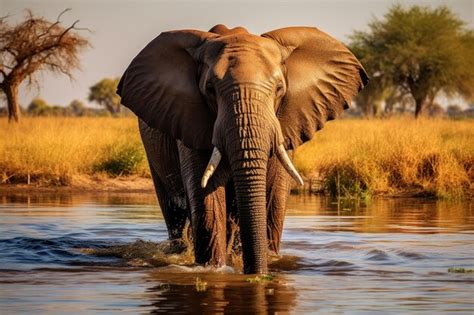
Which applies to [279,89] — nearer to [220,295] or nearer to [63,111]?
[220,295]

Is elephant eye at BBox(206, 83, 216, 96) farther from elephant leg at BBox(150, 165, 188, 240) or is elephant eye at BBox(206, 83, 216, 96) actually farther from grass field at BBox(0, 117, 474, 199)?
grass field at BBox(0, 117, 474, 199)

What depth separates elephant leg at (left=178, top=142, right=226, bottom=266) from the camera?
910 centimetres

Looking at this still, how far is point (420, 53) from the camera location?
4741 cm

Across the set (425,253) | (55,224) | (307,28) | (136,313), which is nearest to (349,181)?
(55,224)

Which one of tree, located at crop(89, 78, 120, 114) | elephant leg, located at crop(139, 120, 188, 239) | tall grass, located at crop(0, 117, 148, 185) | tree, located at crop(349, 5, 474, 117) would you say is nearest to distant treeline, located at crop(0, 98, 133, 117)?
tree, located at crop(89, 78, 120, 114)

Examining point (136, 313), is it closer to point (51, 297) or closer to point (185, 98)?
point (51, 297)

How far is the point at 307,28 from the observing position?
9672 millimetres

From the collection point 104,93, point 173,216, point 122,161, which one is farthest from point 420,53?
point 104,93

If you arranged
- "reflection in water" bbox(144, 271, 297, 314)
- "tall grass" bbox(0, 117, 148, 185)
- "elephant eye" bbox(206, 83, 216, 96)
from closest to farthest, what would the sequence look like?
"reflection in water" bbox(144, 271, 297, 314), "elephant eye" bbox(206, 83, 216, 96), "tall grass" bbox(0, 117, 148, 185)

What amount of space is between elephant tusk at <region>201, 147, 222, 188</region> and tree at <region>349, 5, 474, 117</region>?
39.7 metres

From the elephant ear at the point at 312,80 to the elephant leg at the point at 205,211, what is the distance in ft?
2.20

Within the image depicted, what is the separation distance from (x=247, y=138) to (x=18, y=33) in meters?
27.1

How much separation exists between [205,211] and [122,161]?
1075 cm

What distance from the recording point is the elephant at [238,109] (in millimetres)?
8414
